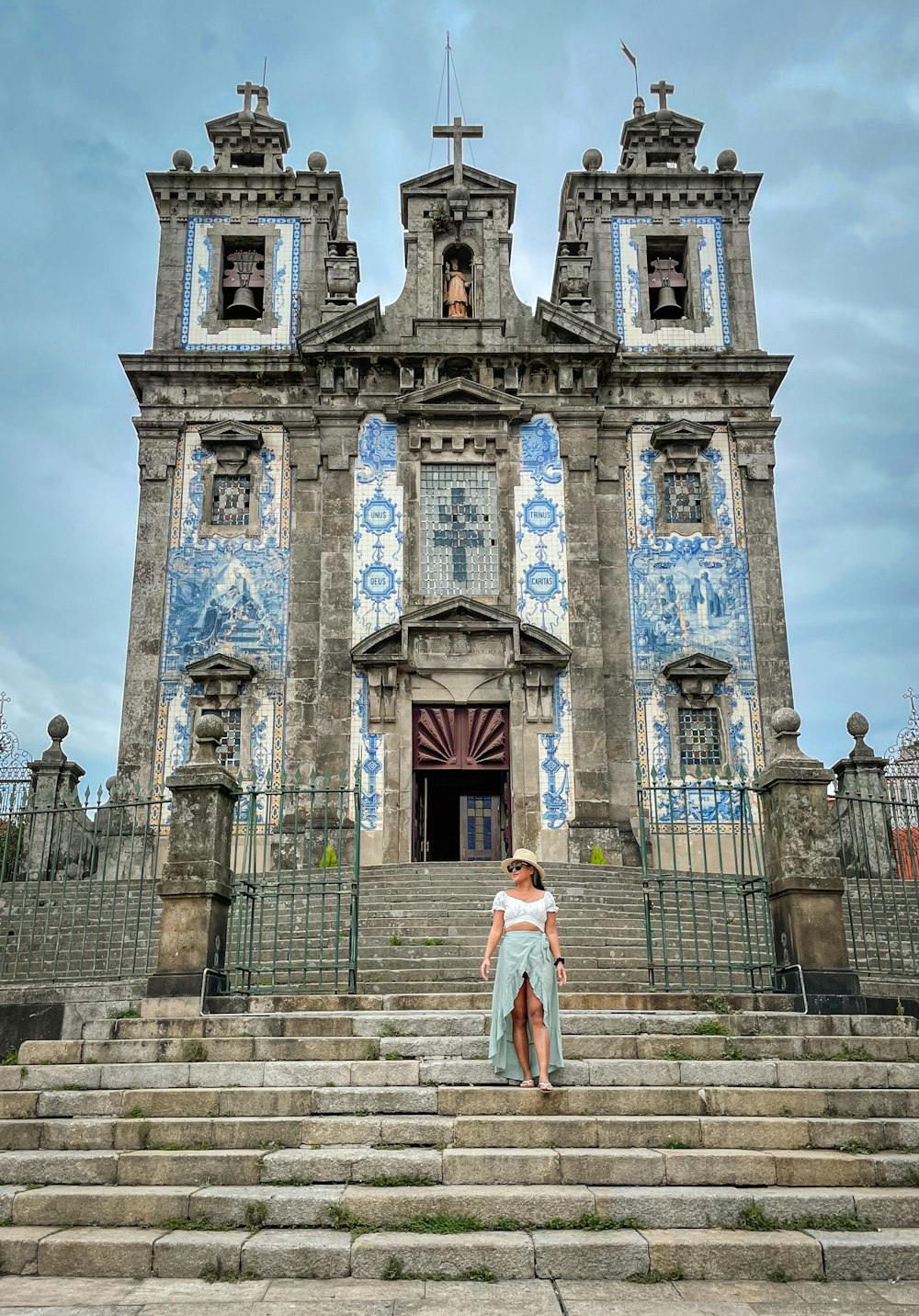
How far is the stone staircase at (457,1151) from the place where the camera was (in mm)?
6113

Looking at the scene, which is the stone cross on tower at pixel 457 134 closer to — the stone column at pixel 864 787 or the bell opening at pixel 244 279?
the bell opening at pixel 244 279

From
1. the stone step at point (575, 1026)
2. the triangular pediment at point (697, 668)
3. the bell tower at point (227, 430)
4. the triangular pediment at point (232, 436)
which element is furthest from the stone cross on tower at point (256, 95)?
the stone step at point (575, 1026)

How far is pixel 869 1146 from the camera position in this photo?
749 cm

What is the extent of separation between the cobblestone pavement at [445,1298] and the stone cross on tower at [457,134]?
21114 millimetres

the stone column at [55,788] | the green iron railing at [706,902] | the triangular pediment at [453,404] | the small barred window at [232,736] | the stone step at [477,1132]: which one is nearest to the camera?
the stone step at [477,1132]

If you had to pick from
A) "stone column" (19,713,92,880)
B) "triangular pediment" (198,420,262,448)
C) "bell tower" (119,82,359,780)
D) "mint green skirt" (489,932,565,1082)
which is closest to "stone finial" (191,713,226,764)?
"mint green skirt" (489,932,565,1082)

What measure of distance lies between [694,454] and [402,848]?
29.2 ft

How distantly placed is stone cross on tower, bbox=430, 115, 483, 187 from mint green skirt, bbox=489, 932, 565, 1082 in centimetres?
1881

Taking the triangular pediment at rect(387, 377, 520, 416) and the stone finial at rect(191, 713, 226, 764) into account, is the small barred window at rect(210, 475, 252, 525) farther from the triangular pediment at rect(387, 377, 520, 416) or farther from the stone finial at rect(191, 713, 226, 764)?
the stone finial at rect(191, 713, 226, 764)

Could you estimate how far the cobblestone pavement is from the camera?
5500 mm

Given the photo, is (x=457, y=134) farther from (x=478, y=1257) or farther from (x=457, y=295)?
(x=478, y=1257)

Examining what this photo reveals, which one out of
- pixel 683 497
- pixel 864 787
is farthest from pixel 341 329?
pixel 864 787

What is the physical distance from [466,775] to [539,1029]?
12.9 metres

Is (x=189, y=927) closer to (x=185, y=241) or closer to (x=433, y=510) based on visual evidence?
(x=433, y=510)
